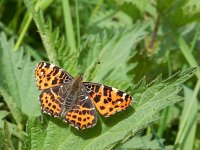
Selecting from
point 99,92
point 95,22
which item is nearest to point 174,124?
point 95,22

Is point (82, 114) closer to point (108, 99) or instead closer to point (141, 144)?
point (108, 99)

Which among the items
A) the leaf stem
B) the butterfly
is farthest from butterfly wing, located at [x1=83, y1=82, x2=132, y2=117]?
the leaf stem

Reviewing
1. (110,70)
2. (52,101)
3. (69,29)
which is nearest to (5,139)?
(52,101)

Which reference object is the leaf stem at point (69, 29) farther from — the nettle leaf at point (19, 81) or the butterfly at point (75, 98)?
the butterfly at point (75, 98)

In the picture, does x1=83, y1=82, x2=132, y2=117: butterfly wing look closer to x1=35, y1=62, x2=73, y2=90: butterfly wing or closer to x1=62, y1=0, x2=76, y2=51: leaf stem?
x1=35, y1=62, x2=73, y2=90: butterfly wing

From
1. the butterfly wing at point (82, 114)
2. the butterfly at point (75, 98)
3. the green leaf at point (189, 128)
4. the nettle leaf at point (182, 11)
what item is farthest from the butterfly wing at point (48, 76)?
the nettle leaf at point (182, 11)

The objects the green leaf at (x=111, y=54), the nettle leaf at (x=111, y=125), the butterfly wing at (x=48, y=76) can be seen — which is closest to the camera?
the nettle leaf at (x=111, y=125)

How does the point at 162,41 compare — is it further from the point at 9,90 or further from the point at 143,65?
the point at 9,90
